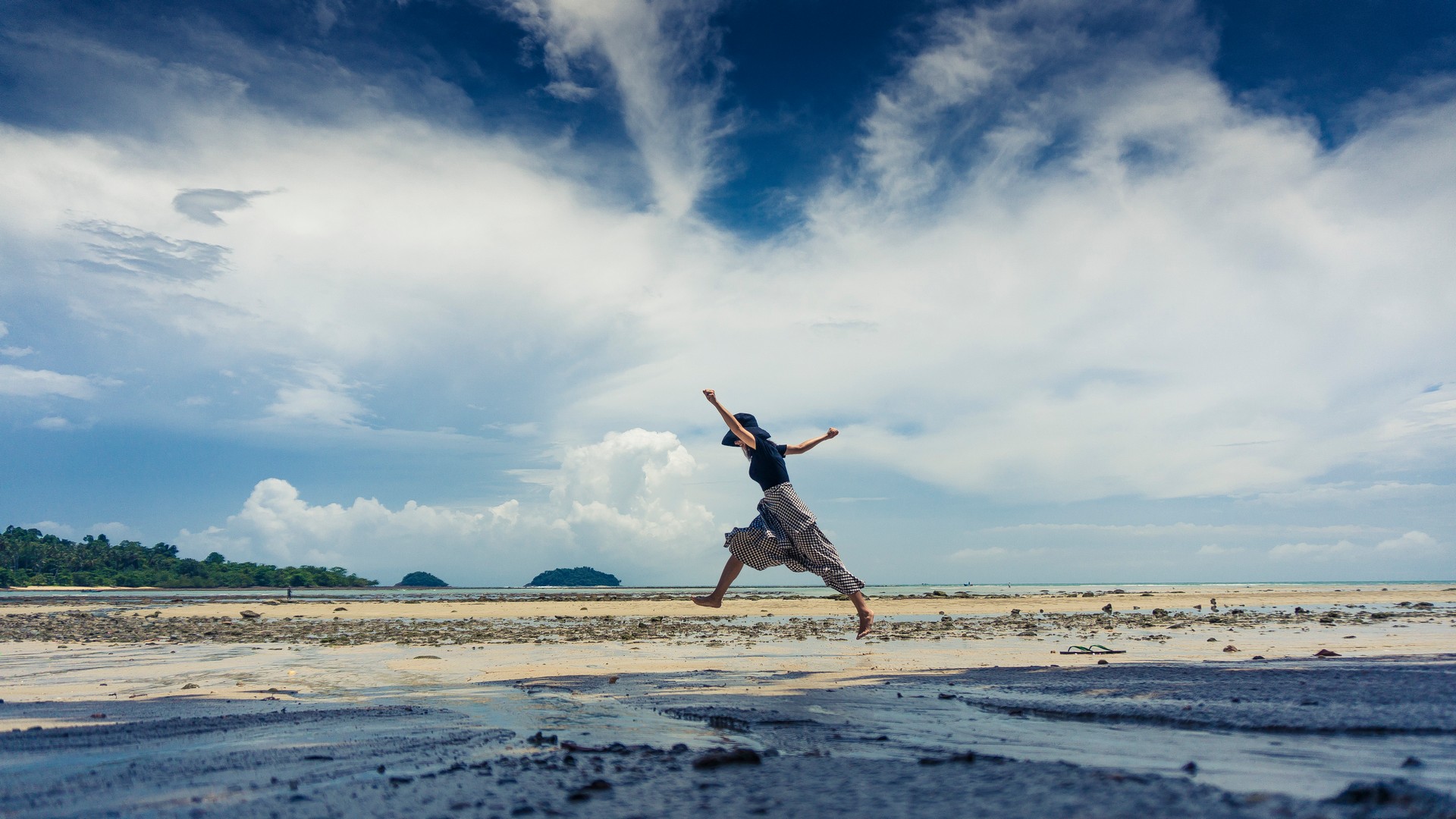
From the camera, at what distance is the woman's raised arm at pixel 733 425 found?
30.3 ft

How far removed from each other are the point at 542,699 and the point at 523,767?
2.78 m

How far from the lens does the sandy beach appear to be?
300cm

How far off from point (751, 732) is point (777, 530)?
4981 mm

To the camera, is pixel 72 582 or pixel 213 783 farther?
pixel 72 582

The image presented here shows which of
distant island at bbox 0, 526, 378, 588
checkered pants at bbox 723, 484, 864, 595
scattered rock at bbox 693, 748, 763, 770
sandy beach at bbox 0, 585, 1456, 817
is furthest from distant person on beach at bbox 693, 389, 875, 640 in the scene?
distant island at bbox 0, 526, 378, 588

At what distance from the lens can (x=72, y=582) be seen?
8644cm

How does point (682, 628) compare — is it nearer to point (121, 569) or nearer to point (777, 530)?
point (777, 530)

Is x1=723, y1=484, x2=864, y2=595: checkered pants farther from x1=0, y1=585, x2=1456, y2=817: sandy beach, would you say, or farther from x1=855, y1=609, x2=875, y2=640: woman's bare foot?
x1=0, y1=585, x2=1456, y2=817: sandy beach

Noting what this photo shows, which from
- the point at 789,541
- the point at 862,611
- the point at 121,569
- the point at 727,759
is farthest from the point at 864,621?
the point at 121,569

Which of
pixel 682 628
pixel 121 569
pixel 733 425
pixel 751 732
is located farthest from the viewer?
pixel 121 569

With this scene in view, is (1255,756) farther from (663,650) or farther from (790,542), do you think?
(663,650)

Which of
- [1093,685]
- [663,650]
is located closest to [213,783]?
[1093,685]

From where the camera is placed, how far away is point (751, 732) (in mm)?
4574

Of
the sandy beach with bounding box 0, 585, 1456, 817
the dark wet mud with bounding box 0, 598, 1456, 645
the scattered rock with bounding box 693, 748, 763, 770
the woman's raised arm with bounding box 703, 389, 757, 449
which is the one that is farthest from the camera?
the dark wet mud with bounding box 0, 598, 1456, 645
